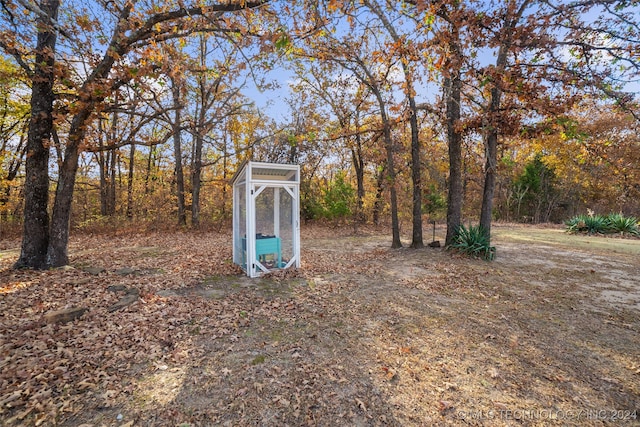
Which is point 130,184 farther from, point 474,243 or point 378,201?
point 474,243

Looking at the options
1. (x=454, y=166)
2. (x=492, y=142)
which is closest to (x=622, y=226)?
(x=492, y=142)

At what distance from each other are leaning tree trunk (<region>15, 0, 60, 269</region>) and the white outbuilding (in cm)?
359

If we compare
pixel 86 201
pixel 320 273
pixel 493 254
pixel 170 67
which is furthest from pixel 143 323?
pixel 86 201

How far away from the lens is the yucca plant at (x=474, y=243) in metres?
6.96

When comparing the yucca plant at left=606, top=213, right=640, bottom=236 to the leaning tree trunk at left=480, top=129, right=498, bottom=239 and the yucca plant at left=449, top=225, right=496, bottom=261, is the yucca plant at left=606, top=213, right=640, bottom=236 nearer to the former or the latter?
→ the leaning tree trunk at left=480, top=129, right=498, bottom=239

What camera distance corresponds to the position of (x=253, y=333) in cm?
346

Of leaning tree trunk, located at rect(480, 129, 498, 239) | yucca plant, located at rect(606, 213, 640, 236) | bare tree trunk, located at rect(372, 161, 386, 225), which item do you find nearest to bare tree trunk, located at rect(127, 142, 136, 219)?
bare tree trunk, located at rect(372, 161, 386, 225)

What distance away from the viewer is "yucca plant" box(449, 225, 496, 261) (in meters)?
6.96

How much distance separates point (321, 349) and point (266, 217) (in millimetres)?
3576

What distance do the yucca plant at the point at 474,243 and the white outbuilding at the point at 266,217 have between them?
4210mm

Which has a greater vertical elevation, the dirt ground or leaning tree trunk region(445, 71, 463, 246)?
leaning tree trunk region(445, 71, 463, 246)

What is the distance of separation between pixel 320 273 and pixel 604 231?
43.1 ft

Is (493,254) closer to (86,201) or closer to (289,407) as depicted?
(289,407)

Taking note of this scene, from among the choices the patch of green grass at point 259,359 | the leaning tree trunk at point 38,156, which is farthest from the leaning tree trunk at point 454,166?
the leaning tree trunk at point 38,156
